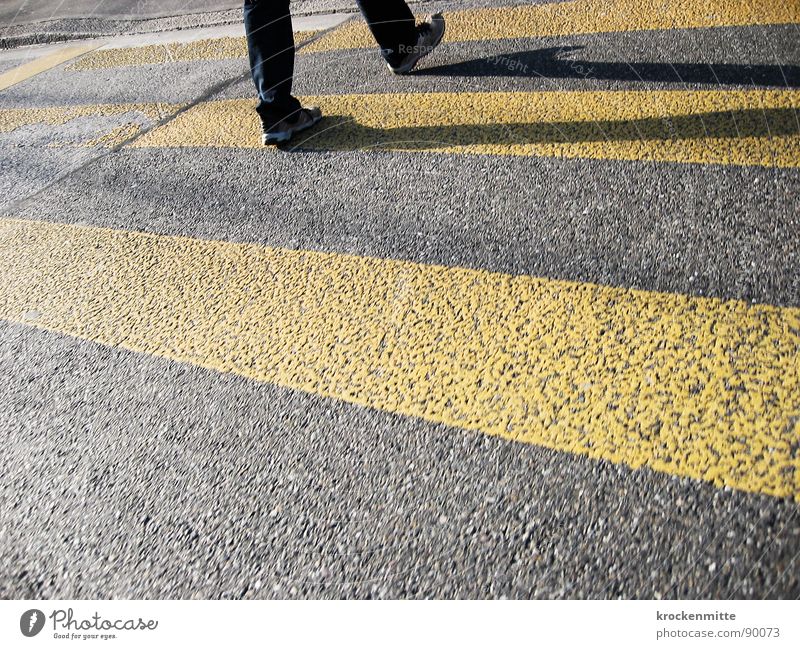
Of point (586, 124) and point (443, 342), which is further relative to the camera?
point (586, 124)

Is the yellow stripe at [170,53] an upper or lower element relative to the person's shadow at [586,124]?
upper

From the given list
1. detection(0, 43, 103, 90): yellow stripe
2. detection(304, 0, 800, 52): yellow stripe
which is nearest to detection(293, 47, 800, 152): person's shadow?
detection(304, 0, 800, 52): yellow stripe

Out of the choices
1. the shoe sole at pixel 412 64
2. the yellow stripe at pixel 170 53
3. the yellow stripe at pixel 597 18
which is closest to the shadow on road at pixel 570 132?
the shoe sole at pixel 412 64

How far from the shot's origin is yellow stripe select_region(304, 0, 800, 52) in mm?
3535

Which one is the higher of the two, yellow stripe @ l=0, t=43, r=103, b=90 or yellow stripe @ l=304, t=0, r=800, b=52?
yellow stripe @ l=0, t=43, r=103, b=90

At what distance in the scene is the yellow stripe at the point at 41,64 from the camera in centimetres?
619

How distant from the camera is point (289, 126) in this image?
3.43 metres

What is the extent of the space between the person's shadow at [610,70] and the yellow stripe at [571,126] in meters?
0.15

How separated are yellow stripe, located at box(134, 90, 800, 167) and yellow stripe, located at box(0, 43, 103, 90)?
346cm

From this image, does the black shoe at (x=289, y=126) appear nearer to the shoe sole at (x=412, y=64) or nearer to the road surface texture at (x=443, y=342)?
the road surface texture at (x=443, y=342)

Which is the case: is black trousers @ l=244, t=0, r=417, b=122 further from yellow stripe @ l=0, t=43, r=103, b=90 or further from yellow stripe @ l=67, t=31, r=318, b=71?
yellow stripe @ l=0, t=43, r=103, b=90

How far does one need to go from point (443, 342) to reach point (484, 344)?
0.12 metres

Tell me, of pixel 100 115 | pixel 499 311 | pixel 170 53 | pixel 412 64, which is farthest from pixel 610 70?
pixel 170 53

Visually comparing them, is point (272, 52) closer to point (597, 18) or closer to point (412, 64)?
point (412, 64)
